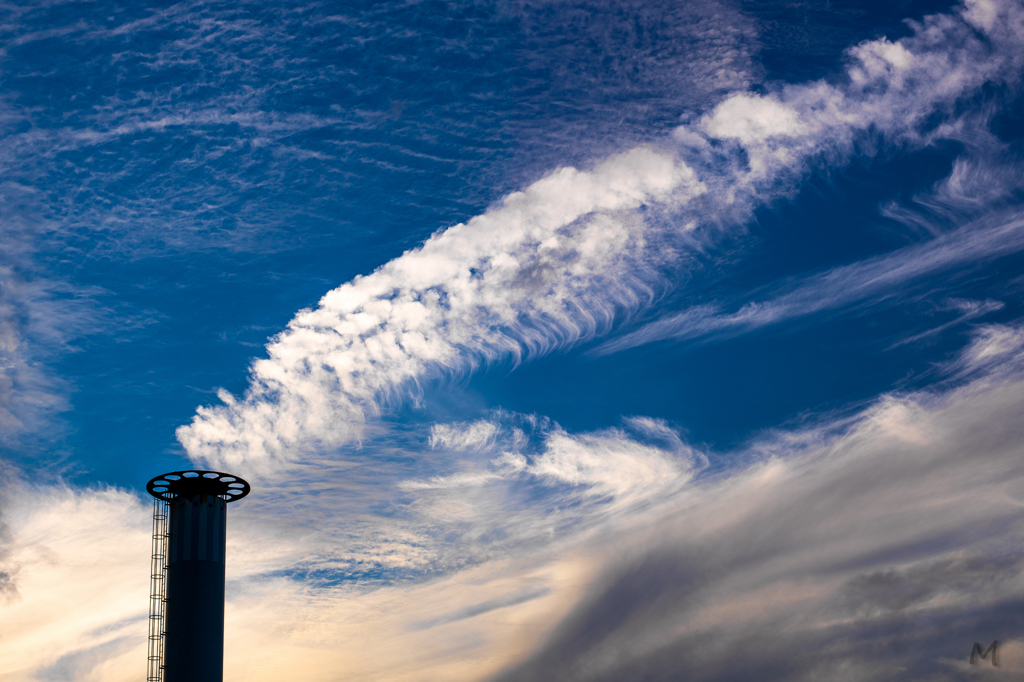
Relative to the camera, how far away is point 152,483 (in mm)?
62500

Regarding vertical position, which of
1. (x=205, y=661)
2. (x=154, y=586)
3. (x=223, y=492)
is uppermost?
(x=223, y=492)

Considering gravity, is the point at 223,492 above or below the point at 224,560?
above

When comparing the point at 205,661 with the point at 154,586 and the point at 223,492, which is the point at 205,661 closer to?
the point at 154,586

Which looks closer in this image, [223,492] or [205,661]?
[205,661]

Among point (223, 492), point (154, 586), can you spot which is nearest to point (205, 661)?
point (154, 586)

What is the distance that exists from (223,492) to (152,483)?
5.57 meters

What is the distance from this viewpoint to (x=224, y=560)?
203ft

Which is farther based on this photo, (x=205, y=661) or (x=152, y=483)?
(x=152, y=483)

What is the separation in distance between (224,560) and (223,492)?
559 centimetres

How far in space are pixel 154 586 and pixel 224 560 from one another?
5.48 m

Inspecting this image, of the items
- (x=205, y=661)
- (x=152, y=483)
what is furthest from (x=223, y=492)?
(x=205, y=661)

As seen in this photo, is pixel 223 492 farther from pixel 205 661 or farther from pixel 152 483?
pixel 205 661

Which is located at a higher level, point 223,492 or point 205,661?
point 223,492

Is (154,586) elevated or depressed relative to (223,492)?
depressed
